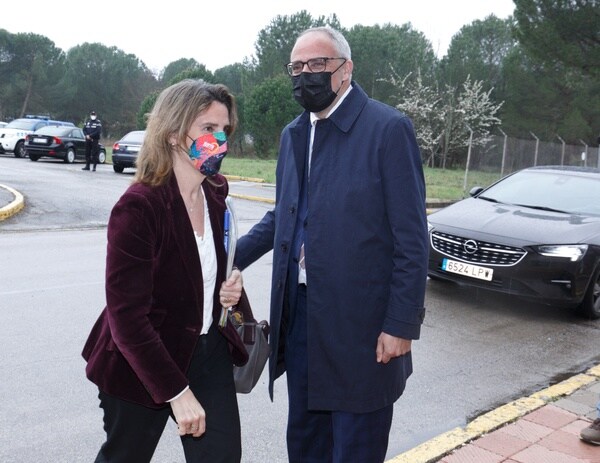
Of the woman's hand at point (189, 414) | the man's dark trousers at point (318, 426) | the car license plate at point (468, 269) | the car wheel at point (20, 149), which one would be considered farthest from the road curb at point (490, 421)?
the car wheel at point (20, 149)

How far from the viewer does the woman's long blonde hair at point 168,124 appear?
2270 millimetres

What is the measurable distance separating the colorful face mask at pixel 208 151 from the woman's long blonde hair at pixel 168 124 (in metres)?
0.05

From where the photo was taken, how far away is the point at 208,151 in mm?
2346

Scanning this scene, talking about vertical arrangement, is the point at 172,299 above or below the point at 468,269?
above

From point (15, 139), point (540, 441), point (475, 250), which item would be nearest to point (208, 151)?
point (540, 441)

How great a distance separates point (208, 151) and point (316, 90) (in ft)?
1.97

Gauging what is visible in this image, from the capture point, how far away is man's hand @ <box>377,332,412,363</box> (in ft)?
8.18

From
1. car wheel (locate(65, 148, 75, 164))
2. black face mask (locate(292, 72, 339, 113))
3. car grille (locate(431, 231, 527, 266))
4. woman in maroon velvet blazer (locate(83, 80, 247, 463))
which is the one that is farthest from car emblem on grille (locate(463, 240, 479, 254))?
car wheel (locate(65, 148, 75, 164))

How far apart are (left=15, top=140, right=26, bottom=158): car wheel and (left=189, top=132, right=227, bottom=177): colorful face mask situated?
1049 inches

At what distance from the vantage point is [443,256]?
7047 millimetres

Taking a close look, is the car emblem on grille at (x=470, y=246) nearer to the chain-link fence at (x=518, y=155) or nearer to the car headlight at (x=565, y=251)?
the car headlight at (x=565, y=251)

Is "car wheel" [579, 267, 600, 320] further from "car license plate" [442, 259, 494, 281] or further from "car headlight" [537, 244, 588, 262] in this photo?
"car license plate" [442, 259, 494, 281]

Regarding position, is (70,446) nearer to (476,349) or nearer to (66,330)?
(66,330)

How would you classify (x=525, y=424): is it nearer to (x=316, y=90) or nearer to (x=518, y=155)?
(x=316, y=90)
